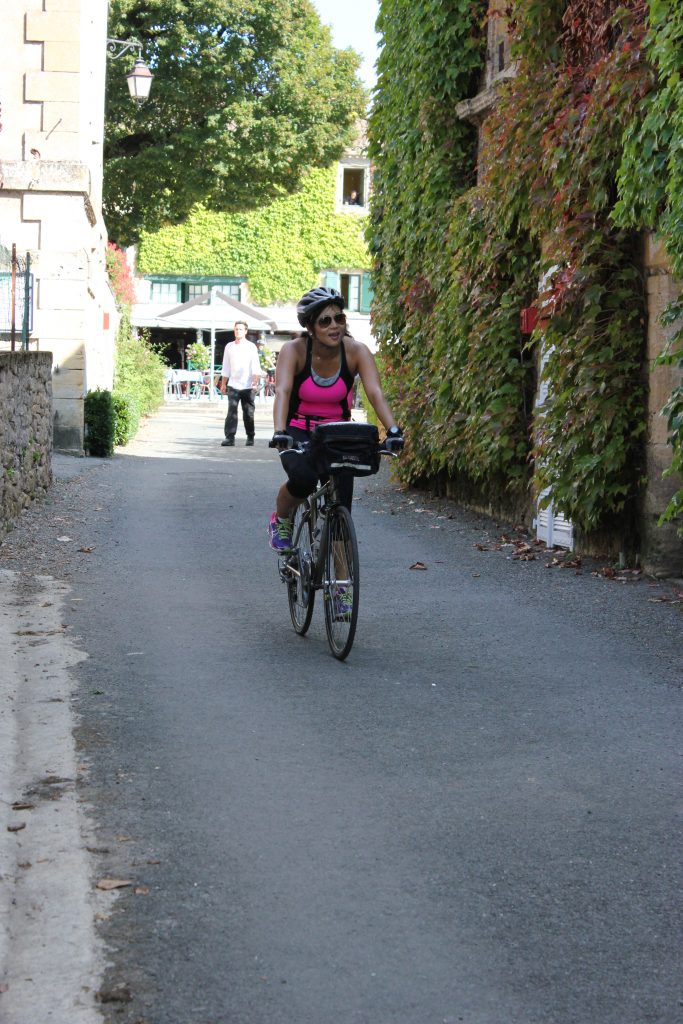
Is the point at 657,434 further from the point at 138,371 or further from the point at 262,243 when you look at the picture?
the point at 262,243

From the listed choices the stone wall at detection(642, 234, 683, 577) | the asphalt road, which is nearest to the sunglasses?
the asphalt road

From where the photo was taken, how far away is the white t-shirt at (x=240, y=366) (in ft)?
76.1

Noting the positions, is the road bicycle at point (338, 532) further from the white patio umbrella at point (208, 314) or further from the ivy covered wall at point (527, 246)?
the white patio umbrella at point (208, 314)

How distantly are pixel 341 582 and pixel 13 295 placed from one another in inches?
344

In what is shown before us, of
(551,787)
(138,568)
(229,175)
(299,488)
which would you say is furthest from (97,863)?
(229,175)

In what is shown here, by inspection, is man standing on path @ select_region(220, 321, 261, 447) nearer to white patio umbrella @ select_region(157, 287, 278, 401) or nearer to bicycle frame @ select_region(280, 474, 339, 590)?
bicycle frame @ select_region(280, 474, 339, 590)

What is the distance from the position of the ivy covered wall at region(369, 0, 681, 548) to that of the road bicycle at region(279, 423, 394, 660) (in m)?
2.58

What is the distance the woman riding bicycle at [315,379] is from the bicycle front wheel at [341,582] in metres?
0.20

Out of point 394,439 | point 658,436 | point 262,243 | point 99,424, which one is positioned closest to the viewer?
point 394,439

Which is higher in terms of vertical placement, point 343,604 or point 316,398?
point 316,398

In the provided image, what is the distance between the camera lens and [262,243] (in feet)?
186

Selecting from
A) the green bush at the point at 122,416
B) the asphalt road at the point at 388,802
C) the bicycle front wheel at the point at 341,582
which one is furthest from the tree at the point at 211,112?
the bicycle front wheel at the point at 341,582

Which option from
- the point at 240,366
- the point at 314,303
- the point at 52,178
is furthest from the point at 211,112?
the point at 314,303

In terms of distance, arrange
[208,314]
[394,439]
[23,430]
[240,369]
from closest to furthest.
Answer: [394,439] < [23,430] < [240,369] < [208,314]
